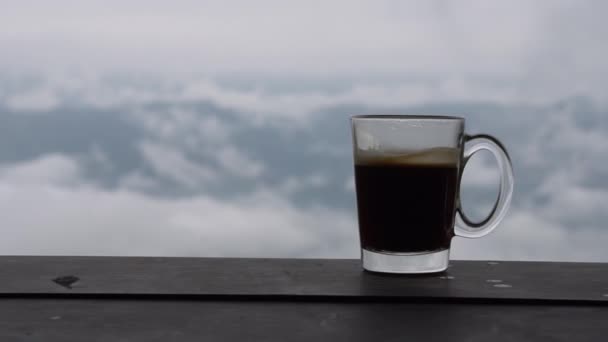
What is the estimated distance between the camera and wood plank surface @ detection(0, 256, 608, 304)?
0.98 metres

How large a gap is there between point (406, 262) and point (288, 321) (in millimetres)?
272

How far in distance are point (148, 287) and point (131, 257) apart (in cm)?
26

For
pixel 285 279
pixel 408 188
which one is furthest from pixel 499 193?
pixel 285 279

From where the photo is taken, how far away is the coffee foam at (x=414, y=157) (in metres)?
1.07

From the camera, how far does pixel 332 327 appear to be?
0.82m

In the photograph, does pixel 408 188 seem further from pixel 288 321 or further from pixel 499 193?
pixel 288 321

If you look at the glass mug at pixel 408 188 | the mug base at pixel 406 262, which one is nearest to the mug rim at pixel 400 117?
the glass mug at pixel 408 188

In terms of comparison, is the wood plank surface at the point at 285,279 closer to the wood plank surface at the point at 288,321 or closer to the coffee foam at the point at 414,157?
the wood plank surface at the point at 288,321

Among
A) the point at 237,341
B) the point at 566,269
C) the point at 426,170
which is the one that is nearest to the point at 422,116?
the point at 426,170

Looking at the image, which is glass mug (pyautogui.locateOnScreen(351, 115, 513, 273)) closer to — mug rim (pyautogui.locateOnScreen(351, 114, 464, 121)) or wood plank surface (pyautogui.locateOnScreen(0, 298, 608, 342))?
mug rim (pyautogui.locateOnScreen(351, 114, 464, 121))

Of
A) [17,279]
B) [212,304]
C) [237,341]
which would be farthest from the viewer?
[17,279]

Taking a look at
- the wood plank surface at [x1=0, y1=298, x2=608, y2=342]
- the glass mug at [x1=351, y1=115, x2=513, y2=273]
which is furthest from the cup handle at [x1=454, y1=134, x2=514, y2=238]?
the wood plank surface at [x1=0, y1=298, x2=608, y2=342]

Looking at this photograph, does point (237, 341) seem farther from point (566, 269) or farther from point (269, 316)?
point (566, 269)

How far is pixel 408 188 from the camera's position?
3.52 ft
